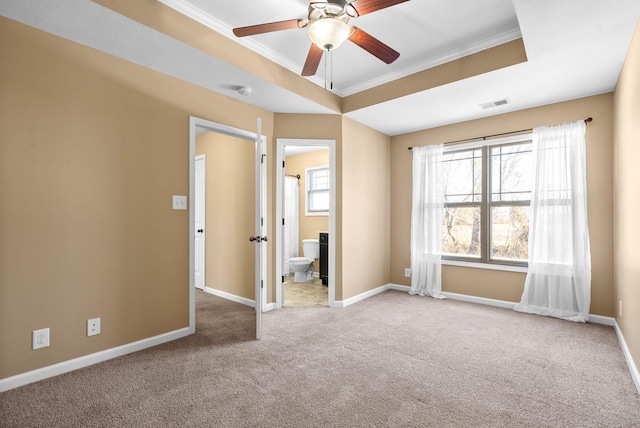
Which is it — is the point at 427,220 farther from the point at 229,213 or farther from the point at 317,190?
the point at 229,213

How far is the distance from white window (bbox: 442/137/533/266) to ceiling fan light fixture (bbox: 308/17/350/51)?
3134 mm

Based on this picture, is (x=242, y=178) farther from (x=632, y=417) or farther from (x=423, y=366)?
(x=632, y=417)

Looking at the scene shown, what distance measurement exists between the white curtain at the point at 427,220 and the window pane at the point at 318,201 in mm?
1812

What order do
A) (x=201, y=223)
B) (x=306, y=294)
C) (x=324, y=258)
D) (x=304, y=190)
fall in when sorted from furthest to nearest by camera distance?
(x=304, y=190), (x=324, y=258), (x=201, y=223), (x=306, y=294)

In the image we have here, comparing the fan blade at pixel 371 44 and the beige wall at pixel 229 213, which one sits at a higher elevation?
the fan blade at pixel 371 44

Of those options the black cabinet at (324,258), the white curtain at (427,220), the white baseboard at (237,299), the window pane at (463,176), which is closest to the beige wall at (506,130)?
the white curtain at (427,220)

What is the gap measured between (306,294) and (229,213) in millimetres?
1664

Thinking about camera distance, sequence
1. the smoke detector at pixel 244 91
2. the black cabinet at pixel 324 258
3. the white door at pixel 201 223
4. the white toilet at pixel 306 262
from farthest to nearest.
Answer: the white toilet at pixel 306 262 < the black cabinet at pixel 324 258 < the white door at pixel 201 223 < the smoke detector at pixel 244 91

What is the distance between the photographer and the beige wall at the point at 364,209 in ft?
13.7

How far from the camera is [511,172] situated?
4082 mm

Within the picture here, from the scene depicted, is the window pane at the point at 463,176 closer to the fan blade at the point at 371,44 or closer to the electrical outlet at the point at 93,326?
the fan blade at the point at 371,44

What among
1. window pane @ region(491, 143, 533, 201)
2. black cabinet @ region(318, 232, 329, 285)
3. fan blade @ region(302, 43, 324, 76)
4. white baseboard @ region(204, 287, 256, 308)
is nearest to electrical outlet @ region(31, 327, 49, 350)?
white baseboard @ region(204, 287, 256, 308)

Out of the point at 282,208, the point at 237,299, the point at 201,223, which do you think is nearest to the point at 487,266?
the point at 282,208

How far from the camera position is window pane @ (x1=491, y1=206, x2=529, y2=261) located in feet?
13.2
